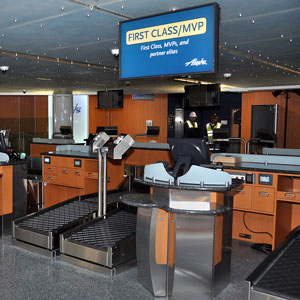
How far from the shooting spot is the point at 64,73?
10352mm

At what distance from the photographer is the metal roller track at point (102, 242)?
4.01m

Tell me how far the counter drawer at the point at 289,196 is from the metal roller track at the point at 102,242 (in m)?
1.71

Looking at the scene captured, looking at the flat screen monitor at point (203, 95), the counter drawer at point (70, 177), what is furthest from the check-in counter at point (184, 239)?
the flat screen monitor at point (203, 95)

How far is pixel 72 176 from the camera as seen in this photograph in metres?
6.61

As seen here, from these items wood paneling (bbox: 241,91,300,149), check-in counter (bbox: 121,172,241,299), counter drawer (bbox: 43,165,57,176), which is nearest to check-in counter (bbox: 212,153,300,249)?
check-in counter (bbox: 121,172,241,299)

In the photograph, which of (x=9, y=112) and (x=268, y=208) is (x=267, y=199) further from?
(x=9, y=112)

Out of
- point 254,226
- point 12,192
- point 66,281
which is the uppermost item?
point 12,192

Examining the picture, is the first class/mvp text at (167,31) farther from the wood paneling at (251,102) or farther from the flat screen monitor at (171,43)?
the wood paneling at (251,102)

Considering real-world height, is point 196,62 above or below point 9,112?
above

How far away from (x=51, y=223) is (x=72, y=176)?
1.82m

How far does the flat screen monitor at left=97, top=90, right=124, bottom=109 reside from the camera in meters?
12.4

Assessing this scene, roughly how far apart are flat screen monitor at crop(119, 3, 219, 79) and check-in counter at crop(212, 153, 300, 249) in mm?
1434

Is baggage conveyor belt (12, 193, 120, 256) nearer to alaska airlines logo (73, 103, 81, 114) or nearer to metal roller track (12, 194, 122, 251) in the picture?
metal roller track (12, 194, 122, 251)

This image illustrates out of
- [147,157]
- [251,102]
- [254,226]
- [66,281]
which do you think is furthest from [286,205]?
[251,102]
